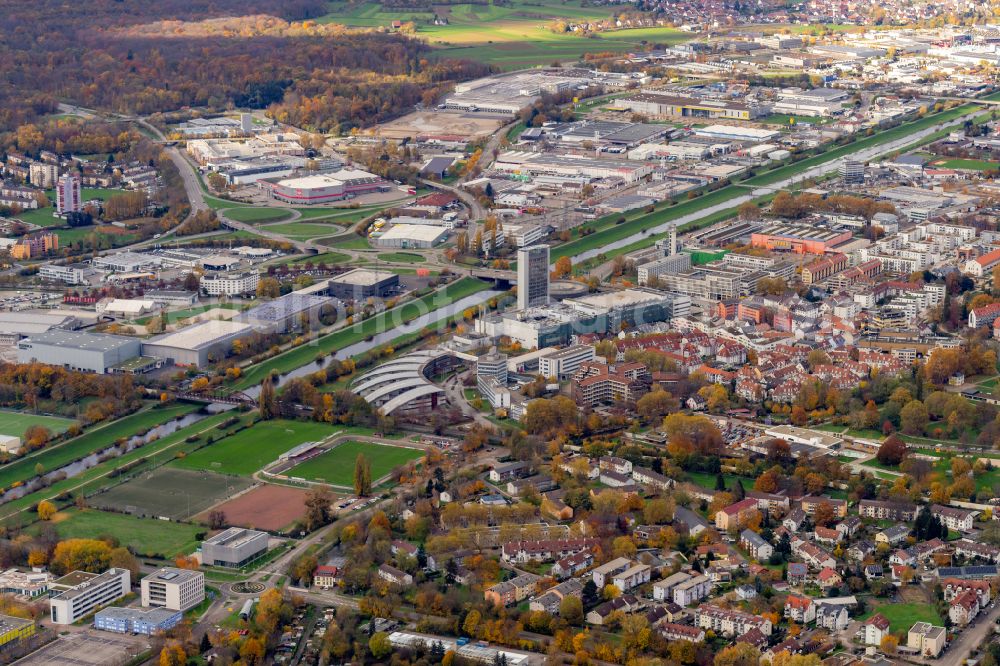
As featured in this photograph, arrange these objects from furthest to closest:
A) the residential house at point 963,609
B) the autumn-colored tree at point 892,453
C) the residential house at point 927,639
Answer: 1. the autumn-colored tree at point 892,453
2. the residential house at point 963,609
3. the residential house at point 927,639

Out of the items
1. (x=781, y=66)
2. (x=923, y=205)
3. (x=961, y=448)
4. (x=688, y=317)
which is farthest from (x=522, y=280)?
(x=781, y=66)

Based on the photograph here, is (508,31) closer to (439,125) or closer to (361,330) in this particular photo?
(439,125)

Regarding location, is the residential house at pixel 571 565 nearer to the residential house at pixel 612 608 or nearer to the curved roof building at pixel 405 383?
the residential house at pixel 612 608

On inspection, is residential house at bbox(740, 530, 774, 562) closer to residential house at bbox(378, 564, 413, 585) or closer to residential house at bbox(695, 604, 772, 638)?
residential house at bbox(695, 604, 772, 638)

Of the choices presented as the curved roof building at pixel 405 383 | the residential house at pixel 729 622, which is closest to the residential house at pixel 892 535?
the residential house at pixel 729 622

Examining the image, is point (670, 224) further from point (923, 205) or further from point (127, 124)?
point (127, 124)

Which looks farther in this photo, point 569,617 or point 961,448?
point 961,448

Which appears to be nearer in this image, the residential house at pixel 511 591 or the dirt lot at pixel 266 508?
the residential house at pixel 511 591
